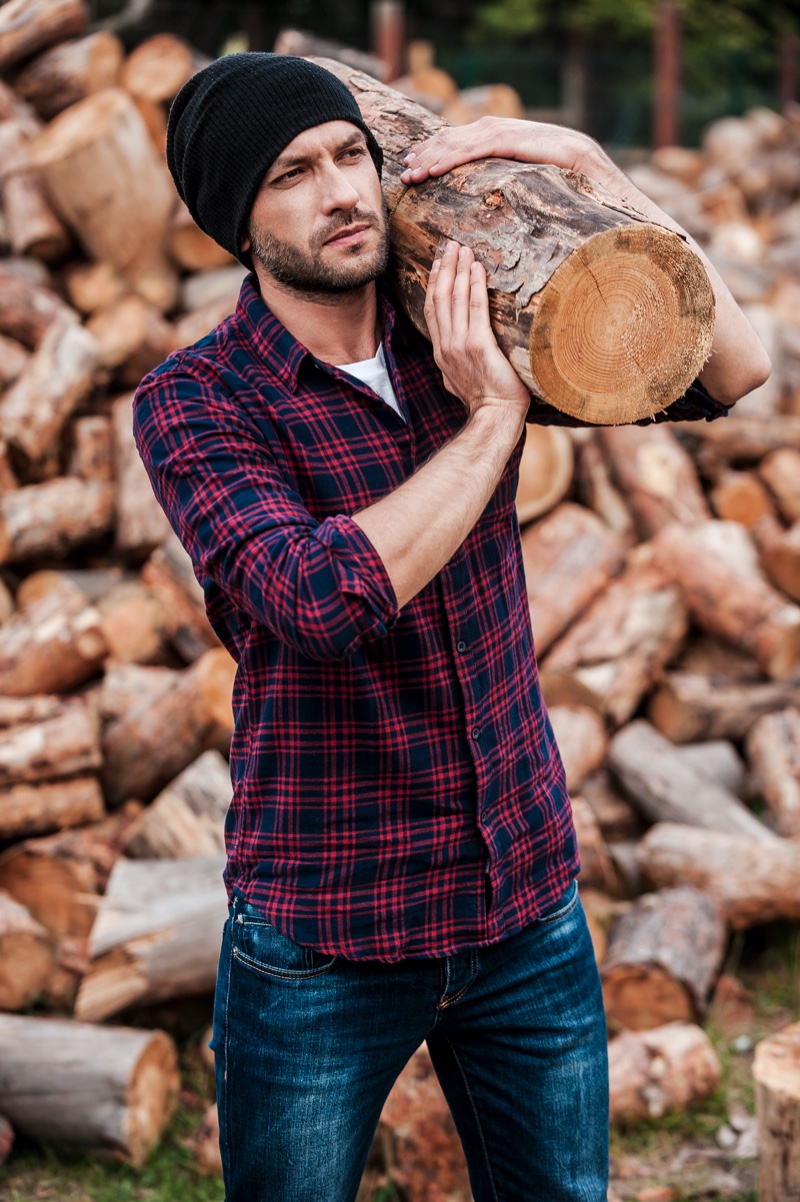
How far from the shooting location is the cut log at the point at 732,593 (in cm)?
507

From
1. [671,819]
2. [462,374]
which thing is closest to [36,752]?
[671,819]

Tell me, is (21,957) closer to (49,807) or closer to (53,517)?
(49,807)

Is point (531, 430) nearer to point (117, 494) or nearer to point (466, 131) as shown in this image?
point (117, 494)

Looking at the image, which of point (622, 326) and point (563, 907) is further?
point (563, 907)

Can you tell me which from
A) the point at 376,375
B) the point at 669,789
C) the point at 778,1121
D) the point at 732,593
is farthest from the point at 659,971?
the point at 376,375

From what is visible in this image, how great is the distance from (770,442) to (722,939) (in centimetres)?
288

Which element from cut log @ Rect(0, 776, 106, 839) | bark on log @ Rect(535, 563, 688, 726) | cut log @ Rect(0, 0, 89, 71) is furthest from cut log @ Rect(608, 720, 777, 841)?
cut log @ Rect(0, 0, 89, 71)

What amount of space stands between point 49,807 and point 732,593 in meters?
2.88

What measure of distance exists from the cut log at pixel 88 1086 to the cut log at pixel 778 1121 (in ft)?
5.34

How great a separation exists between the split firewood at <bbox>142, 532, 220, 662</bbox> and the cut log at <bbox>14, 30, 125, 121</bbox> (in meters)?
3.47

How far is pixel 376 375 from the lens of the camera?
2.08m

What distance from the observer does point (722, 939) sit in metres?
4.00

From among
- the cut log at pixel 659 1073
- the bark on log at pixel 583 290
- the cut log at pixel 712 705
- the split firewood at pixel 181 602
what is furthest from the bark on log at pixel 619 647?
the bark on log at pixel 583 290

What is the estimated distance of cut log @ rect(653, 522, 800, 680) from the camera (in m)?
5.07
